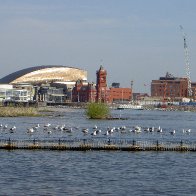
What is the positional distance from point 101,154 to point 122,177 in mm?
11338

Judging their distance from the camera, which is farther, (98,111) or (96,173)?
(98,111)

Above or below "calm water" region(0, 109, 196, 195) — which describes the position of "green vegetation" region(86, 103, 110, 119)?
above

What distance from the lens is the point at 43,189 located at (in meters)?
33.4

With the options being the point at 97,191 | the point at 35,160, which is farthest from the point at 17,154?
the point at 97,191

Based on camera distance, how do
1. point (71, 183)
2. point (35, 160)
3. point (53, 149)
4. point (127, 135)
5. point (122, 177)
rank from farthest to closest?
1. point (127, 135)
2. point (53, 149)
3. point (35, 160)
4. point (122, 177)
5. point (71, 183)

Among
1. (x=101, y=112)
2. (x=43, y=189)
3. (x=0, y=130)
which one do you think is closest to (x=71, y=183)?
(x=43, y=189)

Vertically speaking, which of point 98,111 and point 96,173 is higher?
point 98,111

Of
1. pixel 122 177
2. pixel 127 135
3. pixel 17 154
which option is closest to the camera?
pixel 122 177

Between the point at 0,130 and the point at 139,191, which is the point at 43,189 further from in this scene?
the point at 0,130

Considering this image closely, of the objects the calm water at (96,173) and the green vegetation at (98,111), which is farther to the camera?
the green vegetation at (98,111)

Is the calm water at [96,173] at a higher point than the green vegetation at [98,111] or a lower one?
lower

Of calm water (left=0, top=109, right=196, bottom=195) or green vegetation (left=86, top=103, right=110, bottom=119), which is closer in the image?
calm water (left=0, top=109, right=196, bottom=195)

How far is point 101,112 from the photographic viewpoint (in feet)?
395

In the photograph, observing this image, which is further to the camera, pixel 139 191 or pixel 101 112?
pixel 101 112
